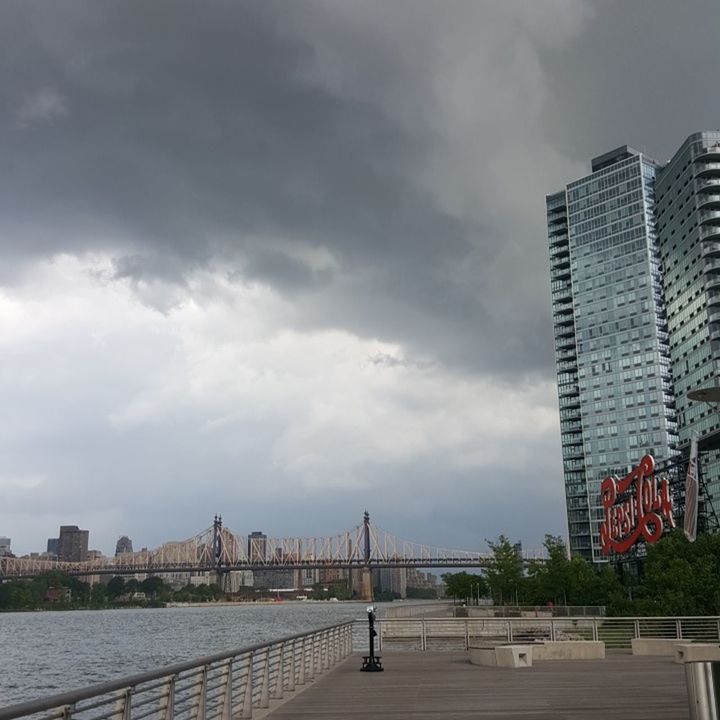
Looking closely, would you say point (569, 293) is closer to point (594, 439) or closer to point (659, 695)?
point (594, 439)

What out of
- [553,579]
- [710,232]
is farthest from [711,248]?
[553,579]

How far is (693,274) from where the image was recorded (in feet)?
472

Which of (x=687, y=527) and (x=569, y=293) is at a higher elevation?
(x=569, y=293)

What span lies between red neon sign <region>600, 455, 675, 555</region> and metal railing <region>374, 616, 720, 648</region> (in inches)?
1491

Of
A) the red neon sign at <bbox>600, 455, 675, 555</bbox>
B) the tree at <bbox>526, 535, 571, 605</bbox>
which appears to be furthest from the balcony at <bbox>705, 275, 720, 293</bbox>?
the tree at <bbox>526, 535, 571, 605</bbox>

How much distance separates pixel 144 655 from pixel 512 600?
4669 cm

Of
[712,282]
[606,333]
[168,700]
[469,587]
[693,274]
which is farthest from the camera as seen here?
[606,333]

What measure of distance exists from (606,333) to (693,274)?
2903 cm

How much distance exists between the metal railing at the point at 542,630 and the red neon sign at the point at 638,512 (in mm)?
37863

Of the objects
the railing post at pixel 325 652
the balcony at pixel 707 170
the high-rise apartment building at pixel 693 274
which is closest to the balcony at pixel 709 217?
the high-rise apartment building at pixel 693 274

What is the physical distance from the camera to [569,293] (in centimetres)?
18188

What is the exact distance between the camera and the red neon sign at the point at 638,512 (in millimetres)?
72125

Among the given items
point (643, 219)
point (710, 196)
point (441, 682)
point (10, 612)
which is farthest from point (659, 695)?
point (10, 612)

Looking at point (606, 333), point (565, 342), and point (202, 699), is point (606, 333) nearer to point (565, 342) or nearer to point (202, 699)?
point (565, 342)
